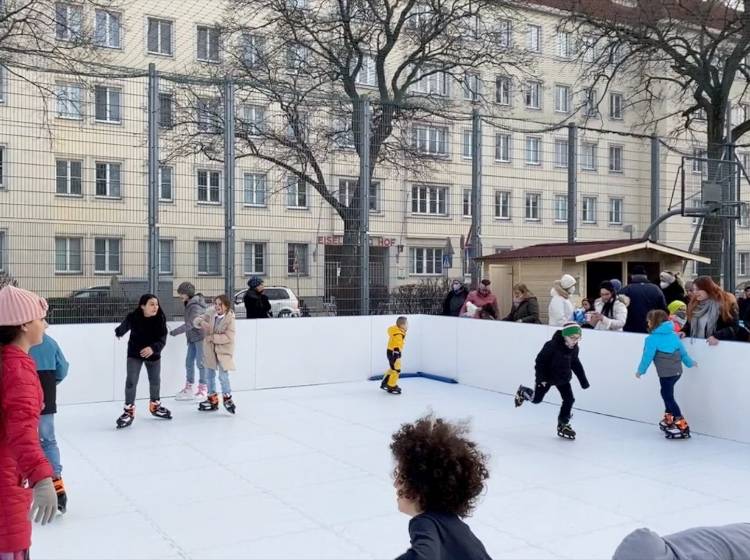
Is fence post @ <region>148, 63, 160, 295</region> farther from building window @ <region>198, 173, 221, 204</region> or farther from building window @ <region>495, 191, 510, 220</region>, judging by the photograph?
building window @ <region>495, 191, 510, 220</region>

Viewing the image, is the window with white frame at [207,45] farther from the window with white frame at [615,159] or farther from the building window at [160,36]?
the window with white frame at [615,159]

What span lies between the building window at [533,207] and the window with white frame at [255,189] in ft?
15.8

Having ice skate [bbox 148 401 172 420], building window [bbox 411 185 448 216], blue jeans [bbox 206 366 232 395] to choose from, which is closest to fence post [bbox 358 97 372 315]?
building window [bbox 411 185 448 216]

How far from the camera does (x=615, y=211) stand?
1672 centimetres

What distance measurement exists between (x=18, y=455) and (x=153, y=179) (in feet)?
30.3

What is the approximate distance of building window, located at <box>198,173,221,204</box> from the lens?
13.3 m

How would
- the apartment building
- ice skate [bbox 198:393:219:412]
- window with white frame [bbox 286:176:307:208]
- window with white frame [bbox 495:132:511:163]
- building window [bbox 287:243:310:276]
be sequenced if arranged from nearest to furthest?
ice skate [bbox 198:393:219:412] < the apartment building < building window [bbox 287:243:310:276] < window with white frame [bbox 286:176:307:208] < window with white frame [bbox 495:132:511:163]

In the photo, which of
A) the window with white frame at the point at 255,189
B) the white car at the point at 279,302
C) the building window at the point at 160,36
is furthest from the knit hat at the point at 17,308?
the building window at the point at 160,36

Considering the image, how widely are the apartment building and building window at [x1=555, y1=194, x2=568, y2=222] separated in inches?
1.1

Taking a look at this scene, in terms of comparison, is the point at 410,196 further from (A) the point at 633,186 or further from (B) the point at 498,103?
(B) the point at 498,103

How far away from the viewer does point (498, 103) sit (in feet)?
79.3

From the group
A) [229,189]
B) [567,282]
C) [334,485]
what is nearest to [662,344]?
[567,282]

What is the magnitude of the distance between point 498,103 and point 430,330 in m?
11.4

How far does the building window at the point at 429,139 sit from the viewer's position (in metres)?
16.8
